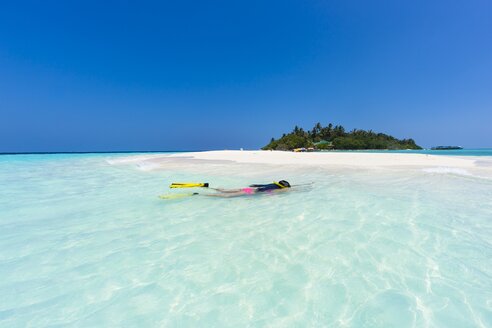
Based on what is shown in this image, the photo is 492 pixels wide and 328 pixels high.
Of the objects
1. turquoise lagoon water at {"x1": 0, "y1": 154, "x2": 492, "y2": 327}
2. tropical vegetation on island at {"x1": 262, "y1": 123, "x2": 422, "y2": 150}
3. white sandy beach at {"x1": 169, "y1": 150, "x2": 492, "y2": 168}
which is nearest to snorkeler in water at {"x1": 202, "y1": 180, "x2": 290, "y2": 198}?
turquoise lagoon water at {"x1": 0, "y1": 154, "x2": 492, "y2": 327}

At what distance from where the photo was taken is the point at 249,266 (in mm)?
3941

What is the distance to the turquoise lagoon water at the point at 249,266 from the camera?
2.88m

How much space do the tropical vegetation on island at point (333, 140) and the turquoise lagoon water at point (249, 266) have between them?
88.2 meters

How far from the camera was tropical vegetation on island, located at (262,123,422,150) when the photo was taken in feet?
322

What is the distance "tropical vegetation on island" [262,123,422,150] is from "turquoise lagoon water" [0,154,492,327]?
88.2 m

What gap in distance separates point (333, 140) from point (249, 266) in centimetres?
11389

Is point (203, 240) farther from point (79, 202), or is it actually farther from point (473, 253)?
point (79, 202)

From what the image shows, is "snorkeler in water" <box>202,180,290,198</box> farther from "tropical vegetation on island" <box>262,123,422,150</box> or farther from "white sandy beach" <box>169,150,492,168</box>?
"tropical vegetation on island" <box>262,123,422,150</box>

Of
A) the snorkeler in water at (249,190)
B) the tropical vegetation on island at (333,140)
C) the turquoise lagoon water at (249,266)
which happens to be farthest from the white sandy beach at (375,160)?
the tropical vegetation on island at (333,140)

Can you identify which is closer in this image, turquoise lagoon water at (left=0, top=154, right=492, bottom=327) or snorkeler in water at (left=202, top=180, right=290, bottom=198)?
turquoise lagoon water at (left=0, top=154, right=492, bottom=327)

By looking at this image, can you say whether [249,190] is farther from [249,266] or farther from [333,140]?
[333,140]

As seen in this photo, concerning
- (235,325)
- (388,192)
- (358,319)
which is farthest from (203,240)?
(388,192)

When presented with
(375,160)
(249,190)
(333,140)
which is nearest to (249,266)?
(249,190)

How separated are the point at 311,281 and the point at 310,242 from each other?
4.62 ft
